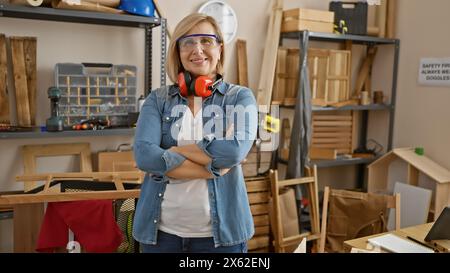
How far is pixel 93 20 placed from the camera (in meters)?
2.41

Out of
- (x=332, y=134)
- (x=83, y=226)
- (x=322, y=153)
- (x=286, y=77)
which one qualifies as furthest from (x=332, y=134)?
(x=83, y=226)

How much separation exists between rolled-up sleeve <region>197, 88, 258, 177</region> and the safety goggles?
197mm

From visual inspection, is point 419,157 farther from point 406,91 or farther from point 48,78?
point 48,78

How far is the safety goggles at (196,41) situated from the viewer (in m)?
1.38

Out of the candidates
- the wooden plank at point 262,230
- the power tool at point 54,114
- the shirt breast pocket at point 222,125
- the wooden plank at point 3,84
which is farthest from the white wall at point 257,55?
the shirt breast pocket at point 222,125

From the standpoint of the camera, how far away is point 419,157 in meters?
3.04

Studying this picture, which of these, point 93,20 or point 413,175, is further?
point 413,175

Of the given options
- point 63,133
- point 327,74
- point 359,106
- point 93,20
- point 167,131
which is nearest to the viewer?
point 167,131

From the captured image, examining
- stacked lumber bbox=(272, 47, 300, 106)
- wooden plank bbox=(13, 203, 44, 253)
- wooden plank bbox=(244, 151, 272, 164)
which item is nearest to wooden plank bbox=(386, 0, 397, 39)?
stacked lumber bbox=(272, 47, 300, 106)

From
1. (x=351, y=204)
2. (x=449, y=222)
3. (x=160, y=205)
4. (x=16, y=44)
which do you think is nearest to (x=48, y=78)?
(x=16, y=44)

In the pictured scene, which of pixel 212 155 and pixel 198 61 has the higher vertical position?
pixel 198 61

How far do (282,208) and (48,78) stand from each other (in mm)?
1636

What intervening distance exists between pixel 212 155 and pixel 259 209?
62.0 inches

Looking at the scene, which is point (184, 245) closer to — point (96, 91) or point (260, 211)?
point (96, 91)
